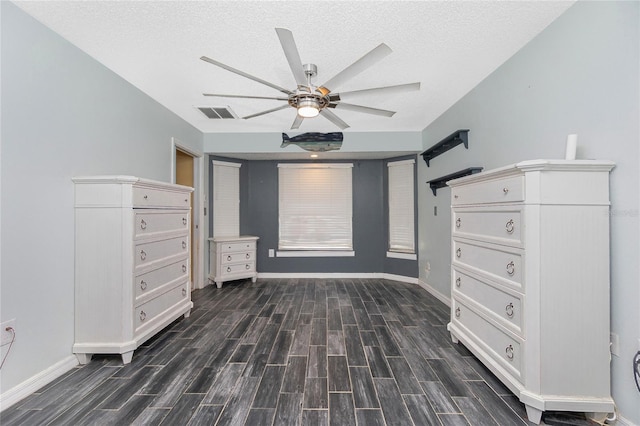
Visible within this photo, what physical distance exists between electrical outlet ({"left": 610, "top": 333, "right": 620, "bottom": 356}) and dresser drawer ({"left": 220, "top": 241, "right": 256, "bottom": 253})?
3887 mm

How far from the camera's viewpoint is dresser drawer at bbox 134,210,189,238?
1991 mm

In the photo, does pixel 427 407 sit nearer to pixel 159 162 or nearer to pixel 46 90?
pixel 46 90

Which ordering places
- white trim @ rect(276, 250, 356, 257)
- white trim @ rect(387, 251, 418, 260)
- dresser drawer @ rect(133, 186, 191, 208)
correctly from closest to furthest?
dresser drawer @ rect(133, 186, 191, 208) < white trim @ rect(387, 251, 418, 260) < white trim @ rect(276, 250, 356, 257)

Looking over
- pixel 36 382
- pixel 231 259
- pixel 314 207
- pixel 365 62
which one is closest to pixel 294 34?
pixel 365 62

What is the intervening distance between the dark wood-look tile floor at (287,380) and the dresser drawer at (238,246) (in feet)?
4.30

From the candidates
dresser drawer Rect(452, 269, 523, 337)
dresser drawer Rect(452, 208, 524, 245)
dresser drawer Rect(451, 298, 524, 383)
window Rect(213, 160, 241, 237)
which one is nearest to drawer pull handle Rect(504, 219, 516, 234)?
dresser drawer Rect(452, 208, 524, 245)

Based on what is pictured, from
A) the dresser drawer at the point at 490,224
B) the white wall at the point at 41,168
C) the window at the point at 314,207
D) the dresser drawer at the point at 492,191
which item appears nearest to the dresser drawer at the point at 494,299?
the dresser drawer at the point at 490,224

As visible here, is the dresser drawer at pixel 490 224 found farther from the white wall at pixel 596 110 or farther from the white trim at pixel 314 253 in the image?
the white trim at pixel 314 253

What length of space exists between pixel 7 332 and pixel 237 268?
8.69ft

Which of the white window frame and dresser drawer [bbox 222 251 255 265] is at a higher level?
the white window frame

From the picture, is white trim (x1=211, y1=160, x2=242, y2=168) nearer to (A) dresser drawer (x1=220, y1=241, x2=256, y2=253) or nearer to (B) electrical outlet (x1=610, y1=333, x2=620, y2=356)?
(A) dresser drawer (x1=220, y1=241, x2=256, y2=253)

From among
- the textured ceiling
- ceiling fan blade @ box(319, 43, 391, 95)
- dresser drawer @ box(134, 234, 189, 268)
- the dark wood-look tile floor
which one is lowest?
the dark wood-look tile floor

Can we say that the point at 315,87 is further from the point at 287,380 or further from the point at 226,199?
the point at 226,199

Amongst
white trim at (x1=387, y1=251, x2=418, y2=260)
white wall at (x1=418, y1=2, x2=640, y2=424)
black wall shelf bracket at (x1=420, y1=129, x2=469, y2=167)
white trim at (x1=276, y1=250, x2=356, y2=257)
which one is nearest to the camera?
white wall at (x1=418, y1=2, x2=640, y2=424)
